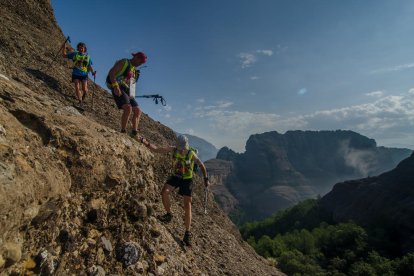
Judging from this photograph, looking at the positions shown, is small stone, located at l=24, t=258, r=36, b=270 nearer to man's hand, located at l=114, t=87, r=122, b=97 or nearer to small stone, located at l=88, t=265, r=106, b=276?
small stone, located at l=88, t=265, r=106, b=276

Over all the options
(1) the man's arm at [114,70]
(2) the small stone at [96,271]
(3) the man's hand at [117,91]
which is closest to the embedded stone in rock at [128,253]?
(2) the small stone at [96,271]

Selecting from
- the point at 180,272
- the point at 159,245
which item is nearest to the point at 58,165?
the point at 159,245

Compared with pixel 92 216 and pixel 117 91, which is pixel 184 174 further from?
pixel 92 216

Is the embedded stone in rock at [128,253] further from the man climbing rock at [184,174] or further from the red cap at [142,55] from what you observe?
the red cap at [142,55]

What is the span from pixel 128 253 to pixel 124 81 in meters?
6.18

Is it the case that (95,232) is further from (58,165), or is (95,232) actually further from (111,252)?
(58,165)

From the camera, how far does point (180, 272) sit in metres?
7.80

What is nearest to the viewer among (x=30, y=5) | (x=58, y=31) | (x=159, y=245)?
(x=159, y=245)

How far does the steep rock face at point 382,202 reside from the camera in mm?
84062

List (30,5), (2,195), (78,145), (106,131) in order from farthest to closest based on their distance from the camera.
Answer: (30,5)
(106,131)
(78,145)
(2,195)

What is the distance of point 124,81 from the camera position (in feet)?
34.1

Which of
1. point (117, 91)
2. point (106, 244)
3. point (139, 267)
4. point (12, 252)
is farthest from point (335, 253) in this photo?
point (12, 252)

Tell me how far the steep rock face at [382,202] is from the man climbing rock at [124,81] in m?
86.0

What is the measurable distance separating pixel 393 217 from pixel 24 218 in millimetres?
105877
